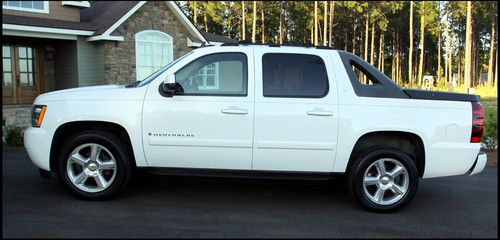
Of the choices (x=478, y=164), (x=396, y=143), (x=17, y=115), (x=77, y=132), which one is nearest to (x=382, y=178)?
(x=396, y=143)

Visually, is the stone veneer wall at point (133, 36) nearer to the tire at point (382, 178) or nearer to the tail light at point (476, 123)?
the tire at point (382, 178)

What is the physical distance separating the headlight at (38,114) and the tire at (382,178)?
11.5ft

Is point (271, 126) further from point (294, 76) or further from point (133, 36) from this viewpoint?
point (133, 36)

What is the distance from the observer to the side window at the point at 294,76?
16.6ft

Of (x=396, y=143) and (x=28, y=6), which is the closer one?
(x=396, y=143)

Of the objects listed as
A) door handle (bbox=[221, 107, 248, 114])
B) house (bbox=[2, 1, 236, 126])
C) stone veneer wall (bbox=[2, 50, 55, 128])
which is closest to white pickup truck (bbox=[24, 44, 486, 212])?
door handle (bbox=[221, 107, 248, 114])

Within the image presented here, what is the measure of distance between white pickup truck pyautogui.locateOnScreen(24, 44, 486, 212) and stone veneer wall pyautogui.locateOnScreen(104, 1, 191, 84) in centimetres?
1231

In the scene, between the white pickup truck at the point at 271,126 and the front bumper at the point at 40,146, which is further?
the front bumper at the point at 40,146

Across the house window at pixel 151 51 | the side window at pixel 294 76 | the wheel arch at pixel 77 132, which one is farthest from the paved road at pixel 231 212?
the house window at pixel 151 51

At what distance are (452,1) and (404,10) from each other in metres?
9.22

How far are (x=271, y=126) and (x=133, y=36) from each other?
1409cm

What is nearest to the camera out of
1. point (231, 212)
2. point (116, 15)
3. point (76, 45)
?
point (231, 212)

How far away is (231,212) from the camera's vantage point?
16.2ft

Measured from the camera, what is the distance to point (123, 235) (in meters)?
4.17
